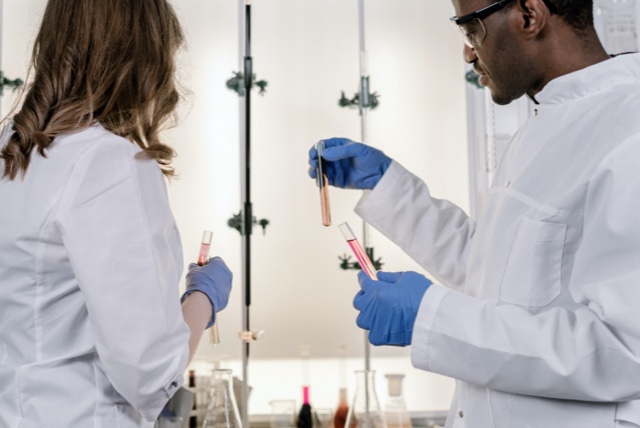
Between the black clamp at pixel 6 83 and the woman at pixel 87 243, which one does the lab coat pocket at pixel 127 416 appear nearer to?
the woman at pixel 87 243

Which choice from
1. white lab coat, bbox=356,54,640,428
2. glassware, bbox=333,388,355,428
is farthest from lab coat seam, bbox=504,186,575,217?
glassware, bbox=333,388,355,428

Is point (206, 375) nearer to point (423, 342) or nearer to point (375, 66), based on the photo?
point (375, 66)

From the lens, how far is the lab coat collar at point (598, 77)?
1181 millimetres

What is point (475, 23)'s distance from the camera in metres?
1.29

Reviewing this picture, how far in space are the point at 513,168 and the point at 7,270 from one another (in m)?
0.80

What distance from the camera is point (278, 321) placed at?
2381 millimetres

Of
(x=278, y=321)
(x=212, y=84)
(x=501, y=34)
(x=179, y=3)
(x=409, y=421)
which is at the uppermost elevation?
(x=179, y=3)

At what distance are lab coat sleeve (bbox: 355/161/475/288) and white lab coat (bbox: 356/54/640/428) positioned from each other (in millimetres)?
252

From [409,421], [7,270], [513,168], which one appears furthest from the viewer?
[409,421]

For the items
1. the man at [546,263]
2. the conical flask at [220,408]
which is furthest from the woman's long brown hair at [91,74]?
the conical flask at [220,408]

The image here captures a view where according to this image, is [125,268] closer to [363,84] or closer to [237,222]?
[237,222]

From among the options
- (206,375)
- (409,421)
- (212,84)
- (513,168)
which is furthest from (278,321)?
(513,168)

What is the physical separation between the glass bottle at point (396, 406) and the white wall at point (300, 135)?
0.09m

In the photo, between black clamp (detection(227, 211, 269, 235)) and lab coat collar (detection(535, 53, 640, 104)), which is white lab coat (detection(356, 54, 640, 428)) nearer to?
lab coat collar (detection(535, 53, 640, 104))
